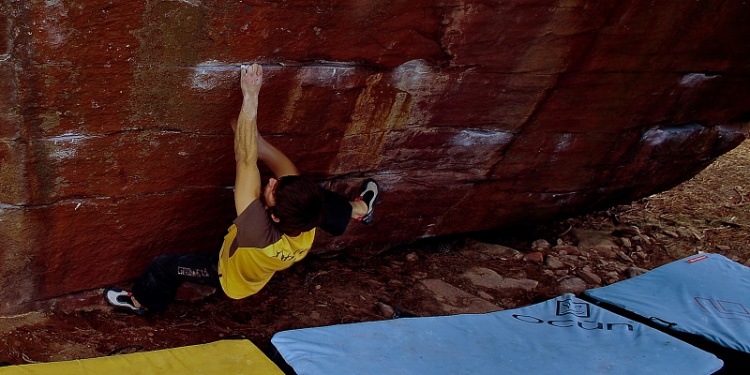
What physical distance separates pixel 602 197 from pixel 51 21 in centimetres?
436

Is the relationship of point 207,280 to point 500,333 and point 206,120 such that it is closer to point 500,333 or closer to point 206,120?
point 206,120

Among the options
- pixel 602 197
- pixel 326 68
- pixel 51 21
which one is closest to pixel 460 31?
pixel 326 68

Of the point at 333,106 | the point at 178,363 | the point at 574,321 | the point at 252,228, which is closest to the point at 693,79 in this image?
the point at 574,321

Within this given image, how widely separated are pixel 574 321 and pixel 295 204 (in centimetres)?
190

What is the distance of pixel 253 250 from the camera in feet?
11.9

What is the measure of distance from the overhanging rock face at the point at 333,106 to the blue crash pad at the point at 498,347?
3.39ft

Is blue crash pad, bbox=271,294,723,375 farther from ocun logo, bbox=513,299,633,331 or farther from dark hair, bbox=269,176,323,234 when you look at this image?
dark hair, bbox=269,176,323,234

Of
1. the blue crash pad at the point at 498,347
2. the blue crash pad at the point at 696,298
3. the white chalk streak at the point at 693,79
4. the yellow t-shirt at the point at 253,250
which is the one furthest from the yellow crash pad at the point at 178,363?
the white chalk streak at the point at 693,79

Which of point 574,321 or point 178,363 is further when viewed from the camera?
point 574,321

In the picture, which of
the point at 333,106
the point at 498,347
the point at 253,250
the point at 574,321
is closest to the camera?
the point at 253,250

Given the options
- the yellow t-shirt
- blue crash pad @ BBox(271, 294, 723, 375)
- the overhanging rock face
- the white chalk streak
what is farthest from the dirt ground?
the white chalk streak

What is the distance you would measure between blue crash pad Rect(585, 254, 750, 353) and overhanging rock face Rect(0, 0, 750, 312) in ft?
3.15

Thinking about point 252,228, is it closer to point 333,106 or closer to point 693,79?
point 333,106

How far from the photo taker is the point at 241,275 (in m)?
3.81
